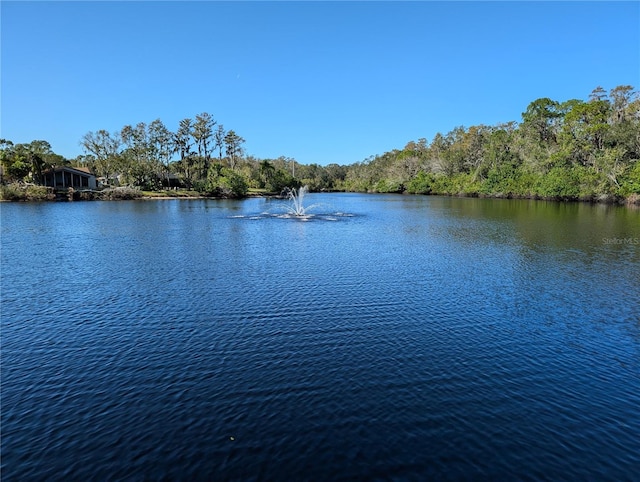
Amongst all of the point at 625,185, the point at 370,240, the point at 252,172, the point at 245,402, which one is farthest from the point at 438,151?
the point at 245,402

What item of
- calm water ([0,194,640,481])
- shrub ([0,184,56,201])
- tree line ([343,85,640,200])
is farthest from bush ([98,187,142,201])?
tree line ([343,85,640,200])

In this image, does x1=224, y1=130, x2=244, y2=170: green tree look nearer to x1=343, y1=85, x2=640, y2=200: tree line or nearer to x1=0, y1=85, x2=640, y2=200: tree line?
x1=0, y1=85, x2=640, y2=200: tree line

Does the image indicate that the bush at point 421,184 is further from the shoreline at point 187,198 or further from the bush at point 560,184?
the bush at point 560,184

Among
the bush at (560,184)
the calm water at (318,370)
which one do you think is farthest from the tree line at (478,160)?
the calm water at (318,370)

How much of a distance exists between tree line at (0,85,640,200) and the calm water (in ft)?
236

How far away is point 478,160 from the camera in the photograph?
130 metres

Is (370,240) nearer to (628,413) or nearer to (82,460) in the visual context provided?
(628,413)

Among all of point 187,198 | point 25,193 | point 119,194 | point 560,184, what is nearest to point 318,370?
point 25,193

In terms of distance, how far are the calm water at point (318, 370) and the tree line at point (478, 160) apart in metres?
72.1

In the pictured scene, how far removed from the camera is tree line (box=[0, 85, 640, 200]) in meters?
81.9

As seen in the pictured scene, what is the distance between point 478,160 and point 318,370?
133387 mm

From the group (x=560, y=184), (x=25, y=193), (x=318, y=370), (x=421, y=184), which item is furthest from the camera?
(x=421, y=184)

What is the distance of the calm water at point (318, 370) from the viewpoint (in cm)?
802

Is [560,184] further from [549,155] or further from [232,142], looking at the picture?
[232,142]
